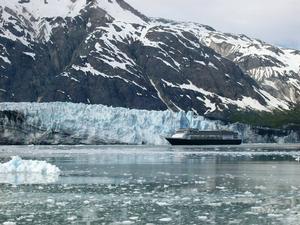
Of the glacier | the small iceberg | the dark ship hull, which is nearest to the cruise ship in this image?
the dark ship hull

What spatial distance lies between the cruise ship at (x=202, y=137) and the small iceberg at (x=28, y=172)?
100 m

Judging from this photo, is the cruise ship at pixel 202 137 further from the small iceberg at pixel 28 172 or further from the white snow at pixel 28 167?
the small iceberg at pixel 28 172

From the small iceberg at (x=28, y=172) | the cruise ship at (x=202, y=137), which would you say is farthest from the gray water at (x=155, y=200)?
the cruise ship at (x=202, y=137)

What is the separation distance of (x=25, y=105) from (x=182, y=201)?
11265 cm

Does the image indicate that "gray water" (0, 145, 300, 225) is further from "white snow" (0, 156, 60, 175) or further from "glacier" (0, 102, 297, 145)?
"glacier" (0, 102, 297, 145)

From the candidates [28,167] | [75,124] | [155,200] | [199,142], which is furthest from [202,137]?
[155,200]

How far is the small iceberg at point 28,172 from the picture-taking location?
43.4 meters

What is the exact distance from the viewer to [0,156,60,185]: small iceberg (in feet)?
143

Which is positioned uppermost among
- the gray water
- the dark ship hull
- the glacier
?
the glacier

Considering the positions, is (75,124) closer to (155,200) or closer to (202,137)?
(202,137)

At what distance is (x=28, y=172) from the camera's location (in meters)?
50.9

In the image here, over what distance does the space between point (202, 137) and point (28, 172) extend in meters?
111

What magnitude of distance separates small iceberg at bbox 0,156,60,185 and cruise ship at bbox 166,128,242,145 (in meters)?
100

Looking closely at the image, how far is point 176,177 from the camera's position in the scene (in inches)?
1801
